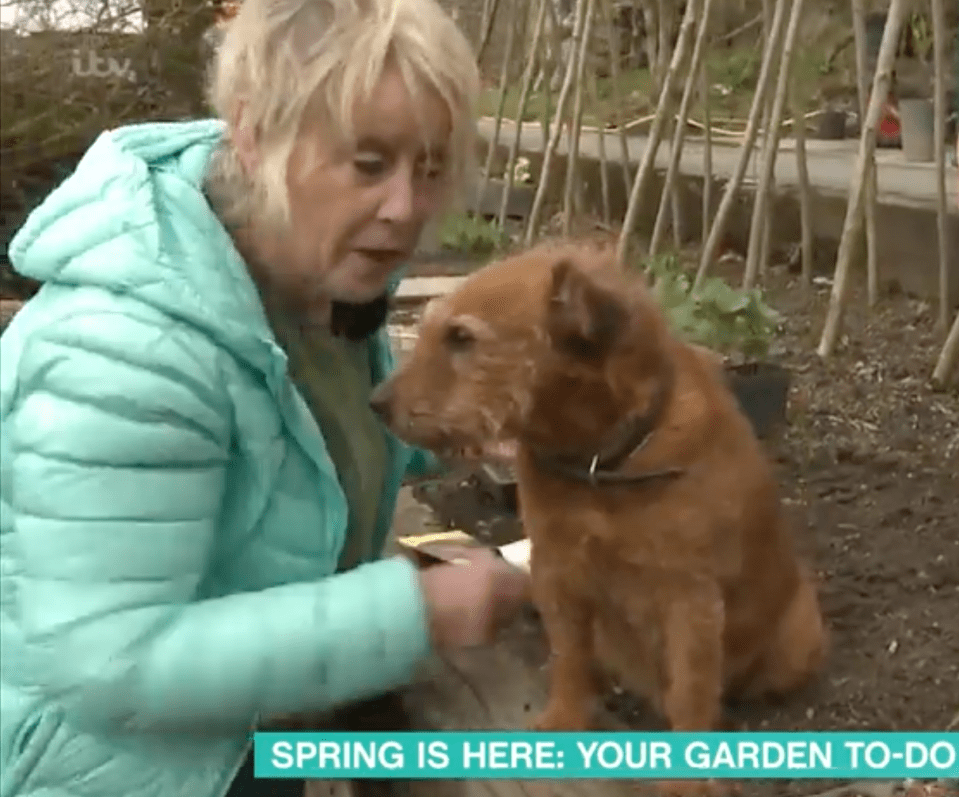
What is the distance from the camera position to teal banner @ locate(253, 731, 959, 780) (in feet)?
2.17

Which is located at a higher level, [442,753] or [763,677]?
[442,753]

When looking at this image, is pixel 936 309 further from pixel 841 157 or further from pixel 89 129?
pixel 89 129

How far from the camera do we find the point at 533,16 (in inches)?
96.7

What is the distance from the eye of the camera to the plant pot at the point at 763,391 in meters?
1.29

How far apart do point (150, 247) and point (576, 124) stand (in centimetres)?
163

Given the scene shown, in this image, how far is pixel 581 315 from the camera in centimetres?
84

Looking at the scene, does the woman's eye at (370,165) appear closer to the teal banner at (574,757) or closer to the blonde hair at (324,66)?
the blonde hair at (324,66)

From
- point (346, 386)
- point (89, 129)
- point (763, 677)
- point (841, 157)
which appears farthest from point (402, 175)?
point (841, 157)

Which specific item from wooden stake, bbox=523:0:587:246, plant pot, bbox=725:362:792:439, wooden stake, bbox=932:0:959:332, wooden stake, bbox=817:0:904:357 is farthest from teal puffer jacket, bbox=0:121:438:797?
wooden stake, bbox=523:0:587:246

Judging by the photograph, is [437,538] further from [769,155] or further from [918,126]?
[918,126]

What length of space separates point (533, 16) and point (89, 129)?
83 centimetres

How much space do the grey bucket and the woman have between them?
1507mm

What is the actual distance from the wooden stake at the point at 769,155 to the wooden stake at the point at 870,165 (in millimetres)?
105

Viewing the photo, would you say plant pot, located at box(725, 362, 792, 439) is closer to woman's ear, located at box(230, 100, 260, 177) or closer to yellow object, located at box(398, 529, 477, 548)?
yellow object, located at box(398, 529, 477, 548)
